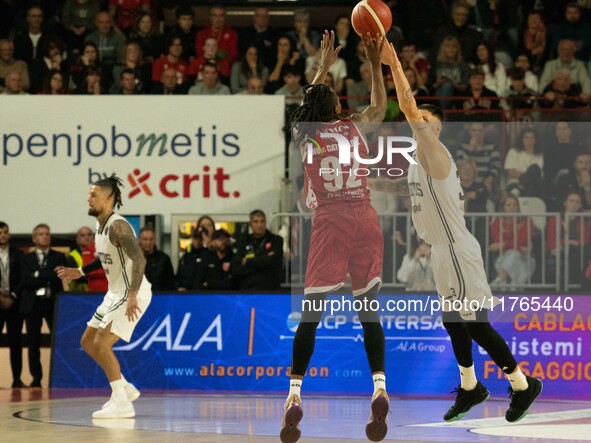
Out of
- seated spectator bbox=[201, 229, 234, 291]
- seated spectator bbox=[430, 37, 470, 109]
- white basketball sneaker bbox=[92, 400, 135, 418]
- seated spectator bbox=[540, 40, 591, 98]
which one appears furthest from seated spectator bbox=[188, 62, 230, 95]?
white basketball sneaker bbox=[92, 400, 135, 418]

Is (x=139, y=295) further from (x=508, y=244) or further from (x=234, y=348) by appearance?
(x=508, y=244)

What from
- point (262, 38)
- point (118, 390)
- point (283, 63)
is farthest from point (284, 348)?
point (262, 38)

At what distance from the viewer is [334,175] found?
27.3 ft

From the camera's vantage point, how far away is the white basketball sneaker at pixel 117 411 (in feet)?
36.1

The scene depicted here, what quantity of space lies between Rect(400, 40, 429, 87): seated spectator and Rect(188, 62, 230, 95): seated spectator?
258 cm

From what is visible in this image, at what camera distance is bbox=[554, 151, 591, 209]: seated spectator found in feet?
48.7

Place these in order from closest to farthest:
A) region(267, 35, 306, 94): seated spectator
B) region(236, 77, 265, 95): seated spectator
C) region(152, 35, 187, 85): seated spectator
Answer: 1. region(236, 77, 265, 95): seated spectator
2. region(267, 35, 306, 94): seated spectator
3. region(152, 35, 187, 85): seated spectator

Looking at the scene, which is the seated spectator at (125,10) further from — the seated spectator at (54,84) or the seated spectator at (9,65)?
the seated spectator at (54,84)

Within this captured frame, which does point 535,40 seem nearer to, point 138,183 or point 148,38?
point 148,38

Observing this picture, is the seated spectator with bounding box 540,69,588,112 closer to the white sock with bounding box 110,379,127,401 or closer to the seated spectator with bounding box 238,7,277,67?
the seated spectator with bounding box 238,7,277,67

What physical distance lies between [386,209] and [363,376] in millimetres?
2064

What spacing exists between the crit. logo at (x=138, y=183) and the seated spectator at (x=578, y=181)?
5.25 metres

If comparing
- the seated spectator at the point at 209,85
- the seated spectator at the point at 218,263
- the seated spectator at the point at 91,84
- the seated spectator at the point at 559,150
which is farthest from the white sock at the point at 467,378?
the seated spectator at the point at 91,84

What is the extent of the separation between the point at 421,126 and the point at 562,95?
8657mm
